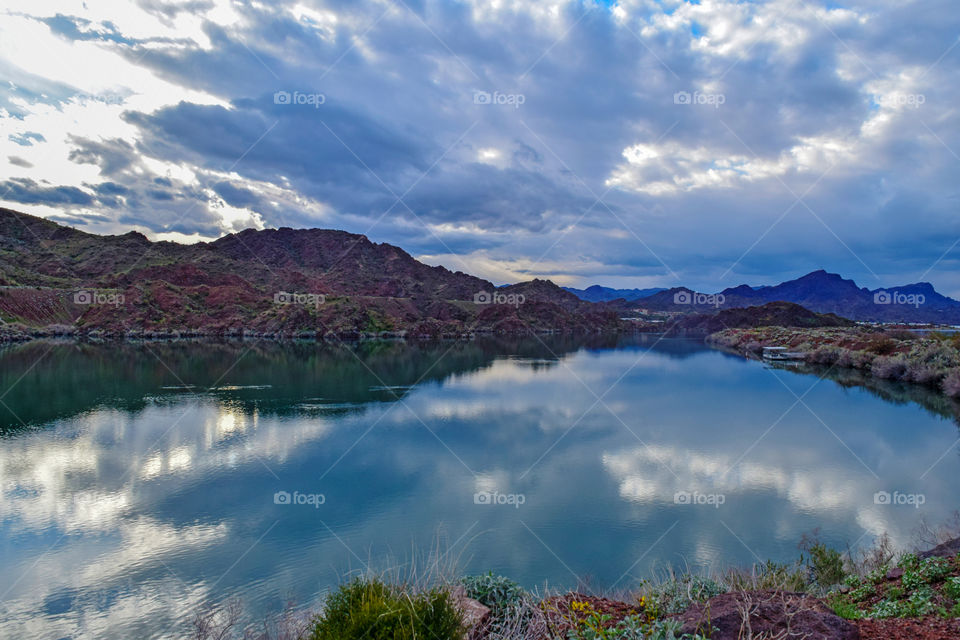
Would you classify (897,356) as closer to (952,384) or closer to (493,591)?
(952,384)

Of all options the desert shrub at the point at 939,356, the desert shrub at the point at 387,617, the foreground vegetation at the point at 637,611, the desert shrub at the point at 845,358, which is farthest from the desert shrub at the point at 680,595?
the desert shrub at the point at 845,358

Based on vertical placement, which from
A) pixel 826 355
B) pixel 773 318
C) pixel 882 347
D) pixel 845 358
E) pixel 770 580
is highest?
pixel 773 318

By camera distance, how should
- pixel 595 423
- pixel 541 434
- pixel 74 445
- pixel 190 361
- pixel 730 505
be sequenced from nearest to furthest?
pixel 730 505 < pixel 74 445 < pixel 541 434 < pixel 595 423 < pixel 190 361

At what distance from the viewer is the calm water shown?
11.1 m

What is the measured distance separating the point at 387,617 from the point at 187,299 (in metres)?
112

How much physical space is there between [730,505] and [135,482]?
19.3 metres

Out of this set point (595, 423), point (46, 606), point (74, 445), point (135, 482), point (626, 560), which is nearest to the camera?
point (46, 606)

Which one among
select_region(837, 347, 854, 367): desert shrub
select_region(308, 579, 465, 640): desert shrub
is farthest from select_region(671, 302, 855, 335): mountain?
select_region(308, 579, 465, 640): desert shrub

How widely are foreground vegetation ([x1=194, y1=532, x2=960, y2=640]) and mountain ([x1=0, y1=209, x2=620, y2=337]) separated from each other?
308 ft

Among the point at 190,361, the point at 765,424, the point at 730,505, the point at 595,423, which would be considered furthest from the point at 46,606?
the point at 190,361

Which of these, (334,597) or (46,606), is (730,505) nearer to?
(334,597)

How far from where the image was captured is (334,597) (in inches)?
190

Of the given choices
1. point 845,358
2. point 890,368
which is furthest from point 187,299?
point 890,368

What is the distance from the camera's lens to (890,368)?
136 feet
